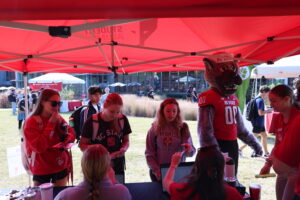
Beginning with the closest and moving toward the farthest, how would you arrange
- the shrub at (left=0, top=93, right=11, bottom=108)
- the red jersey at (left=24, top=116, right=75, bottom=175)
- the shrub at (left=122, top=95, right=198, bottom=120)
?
the red jersey at (left=24, top=116, right=75, bottom=175)
the shrub at (left=122, top=95, right=198, bottom=120)
the shrub at (left=0, top=93, right=11, bottom=108)

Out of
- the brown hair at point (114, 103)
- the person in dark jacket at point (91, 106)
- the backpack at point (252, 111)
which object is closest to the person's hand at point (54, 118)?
the brown hair at point (114, 103)

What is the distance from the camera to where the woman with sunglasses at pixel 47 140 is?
2.06 metres

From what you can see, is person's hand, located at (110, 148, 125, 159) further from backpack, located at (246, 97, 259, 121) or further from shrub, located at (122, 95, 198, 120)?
shrub, located at (122, 95, 198, 120)

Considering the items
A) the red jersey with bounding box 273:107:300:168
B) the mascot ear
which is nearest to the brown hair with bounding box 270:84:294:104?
the red jersey with bounding box 273:107:300:168

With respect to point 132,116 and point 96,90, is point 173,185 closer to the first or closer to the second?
point 96,90

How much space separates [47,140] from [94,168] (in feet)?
3.76

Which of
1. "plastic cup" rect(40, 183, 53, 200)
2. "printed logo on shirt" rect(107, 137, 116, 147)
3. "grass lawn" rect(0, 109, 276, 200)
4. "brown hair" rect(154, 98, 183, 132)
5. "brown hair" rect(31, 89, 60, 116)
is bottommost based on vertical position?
"grass lawn" rect(0, 109, 276, 200)

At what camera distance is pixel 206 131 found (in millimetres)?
2076

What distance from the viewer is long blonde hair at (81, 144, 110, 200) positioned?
3.66ft

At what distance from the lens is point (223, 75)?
2238mm

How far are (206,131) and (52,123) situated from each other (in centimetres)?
126

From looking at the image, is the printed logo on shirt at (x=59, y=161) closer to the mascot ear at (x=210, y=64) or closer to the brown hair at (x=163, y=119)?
the brown hair at (x=163, y=119)

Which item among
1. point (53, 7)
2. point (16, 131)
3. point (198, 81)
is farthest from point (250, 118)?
point (198, 81)

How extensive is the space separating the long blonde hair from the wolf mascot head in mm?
1349
